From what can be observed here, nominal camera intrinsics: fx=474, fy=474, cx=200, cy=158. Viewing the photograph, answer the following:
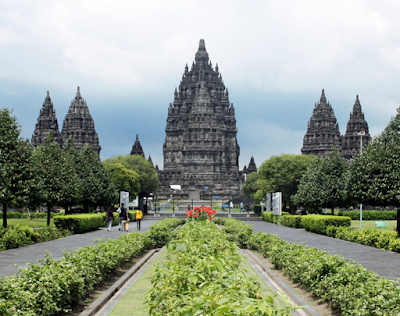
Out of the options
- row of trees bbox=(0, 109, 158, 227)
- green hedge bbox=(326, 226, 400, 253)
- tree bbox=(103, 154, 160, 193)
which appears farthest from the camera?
tree bbox=(103, 154, 160, 193)

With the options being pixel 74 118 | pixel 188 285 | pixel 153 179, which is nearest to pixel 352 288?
pixel 188 285

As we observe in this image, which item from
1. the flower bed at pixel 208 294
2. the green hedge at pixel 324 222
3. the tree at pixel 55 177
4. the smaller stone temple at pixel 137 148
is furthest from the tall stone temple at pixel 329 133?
the flower bed at pixel 208 294

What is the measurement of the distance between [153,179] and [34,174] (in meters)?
63.0

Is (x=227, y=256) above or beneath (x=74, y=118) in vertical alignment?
beneath

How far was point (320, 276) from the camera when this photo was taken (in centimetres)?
1105

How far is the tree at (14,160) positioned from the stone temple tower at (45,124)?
317 ft

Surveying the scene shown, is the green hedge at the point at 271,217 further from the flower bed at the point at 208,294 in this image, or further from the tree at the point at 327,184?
the flower bed at the point at 208,294

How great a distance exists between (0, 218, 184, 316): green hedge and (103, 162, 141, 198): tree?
177 feet

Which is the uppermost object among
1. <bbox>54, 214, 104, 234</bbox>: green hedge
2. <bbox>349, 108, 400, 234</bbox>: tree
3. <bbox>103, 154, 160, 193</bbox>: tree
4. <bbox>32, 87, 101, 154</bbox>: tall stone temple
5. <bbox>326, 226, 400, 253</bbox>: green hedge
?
<bbox>32, 87, 101, 154</bbox>: tall stone temple

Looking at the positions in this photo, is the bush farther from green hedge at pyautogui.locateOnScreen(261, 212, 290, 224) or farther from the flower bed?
green hedge at pyautogui.locateOnScreen(261, 212, 290, 224)

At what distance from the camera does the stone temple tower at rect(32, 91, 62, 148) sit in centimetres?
12112

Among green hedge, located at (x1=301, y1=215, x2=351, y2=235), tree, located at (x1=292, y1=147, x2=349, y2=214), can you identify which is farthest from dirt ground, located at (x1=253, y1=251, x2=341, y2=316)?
tree, located at (x1=292, y1=147, x2=349, y2=214)

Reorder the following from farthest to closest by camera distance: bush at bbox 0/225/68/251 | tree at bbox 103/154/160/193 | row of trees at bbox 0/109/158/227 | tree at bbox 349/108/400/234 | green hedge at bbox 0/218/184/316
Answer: tree at bbox 103/154/160/193 < row of trees at bbox 0/109/158/227 < tree at bbox 349/108/400/234 < bush at bbox 0/225/68/251 < green hedge at bbox 0/218/184/316

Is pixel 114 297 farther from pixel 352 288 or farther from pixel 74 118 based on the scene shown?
pixel 74 118
